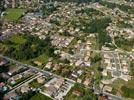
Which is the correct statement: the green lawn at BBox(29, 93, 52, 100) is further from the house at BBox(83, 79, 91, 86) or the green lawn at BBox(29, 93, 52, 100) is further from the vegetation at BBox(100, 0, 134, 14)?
the vegetation at BBox(100, 0, 134, 14)

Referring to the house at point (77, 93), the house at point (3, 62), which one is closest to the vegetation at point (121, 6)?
the house at point (3, 62)

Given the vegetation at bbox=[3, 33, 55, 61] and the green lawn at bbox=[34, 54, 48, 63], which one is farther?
the vegetation at bbox=[3, 33, 55, 61]

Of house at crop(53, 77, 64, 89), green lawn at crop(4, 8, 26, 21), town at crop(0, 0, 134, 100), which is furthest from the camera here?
green lawn at crop(4, 8, 26, 21)

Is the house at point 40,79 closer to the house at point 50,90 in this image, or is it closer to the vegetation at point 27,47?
the house at point 50,90

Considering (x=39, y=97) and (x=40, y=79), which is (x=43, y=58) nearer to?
(x=40, y=79)

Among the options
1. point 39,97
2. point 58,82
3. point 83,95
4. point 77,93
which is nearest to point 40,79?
point 58,82

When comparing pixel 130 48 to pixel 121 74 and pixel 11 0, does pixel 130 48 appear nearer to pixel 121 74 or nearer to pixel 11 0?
pixel 121 74

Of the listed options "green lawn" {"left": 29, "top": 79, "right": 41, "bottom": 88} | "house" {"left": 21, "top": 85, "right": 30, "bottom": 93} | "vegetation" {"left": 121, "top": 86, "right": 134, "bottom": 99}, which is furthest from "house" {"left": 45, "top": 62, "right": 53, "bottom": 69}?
"vegetation" {"left": 121, "top": 86, "right": 134, "bottom": 99}

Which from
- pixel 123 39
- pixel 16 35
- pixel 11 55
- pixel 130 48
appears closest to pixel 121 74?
pixel 130 48
